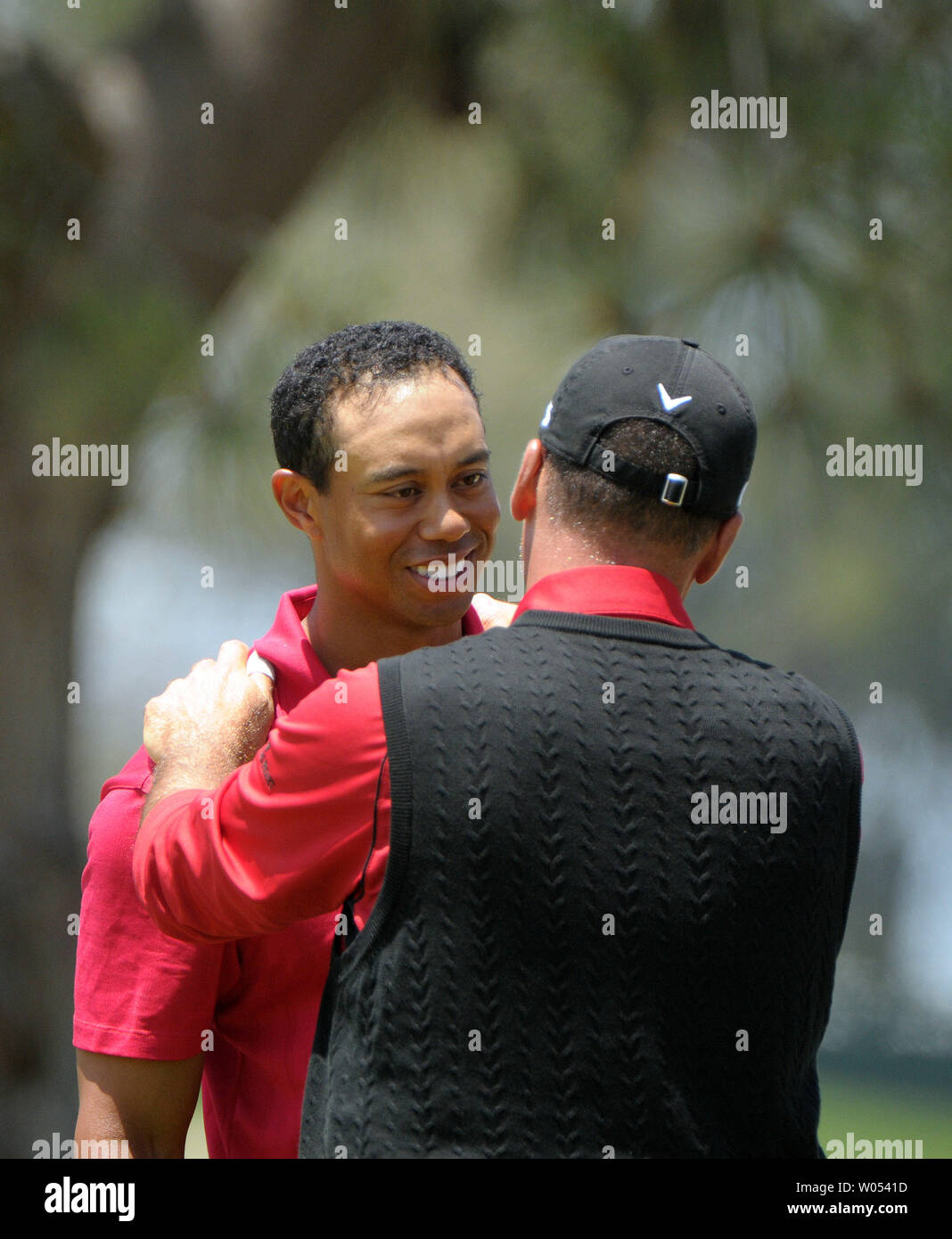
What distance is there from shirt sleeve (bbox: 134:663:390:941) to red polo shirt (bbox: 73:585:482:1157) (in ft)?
0.76

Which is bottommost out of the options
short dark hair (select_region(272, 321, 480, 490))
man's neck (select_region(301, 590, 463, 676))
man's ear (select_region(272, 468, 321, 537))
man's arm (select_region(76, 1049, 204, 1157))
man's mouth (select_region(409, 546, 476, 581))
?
man's arm (select_region(76, 1049, 204, 1157))

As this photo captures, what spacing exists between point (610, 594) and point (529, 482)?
152 mm

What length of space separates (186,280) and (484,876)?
84.5 inches

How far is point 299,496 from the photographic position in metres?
1.74

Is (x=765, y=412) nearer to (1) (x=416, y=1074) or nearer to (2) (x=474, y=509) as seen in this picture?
(2) (x=474, y=509)

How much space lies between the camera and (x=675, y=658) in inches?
50.6

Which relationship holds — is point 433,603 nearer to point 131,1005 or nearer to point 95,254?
point 131,1005

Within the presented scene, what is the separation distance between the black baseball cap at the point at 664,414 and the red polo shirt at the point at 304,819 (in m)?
0.09

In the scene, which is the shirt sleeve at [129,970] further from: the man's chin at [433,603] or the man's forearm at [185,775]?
the man's chin at [433,603]

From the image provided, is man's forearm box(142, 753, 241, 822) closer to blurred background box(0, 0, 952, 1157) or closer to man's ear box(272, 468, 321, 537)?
man's ear box(272, 468, 321, 537)

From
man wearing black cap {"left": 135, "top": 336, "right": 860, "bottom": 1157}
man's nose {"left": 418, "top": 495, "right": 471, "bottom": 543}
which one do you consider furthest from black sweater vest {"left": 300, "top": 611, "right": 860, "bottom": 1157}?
man's nose {"left": 418, "top": 495, "right": 471, "bottom": 543}

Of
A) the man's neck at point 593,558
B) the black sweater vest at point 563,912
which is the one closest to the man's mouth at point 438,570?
the man's neck at point 593,558

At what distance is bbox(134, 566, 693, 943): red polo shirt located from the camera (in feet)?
4.08

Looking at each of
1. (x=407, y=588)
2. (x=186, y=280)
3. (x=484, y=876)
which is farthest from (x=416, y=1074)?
(x=186, y=280)
